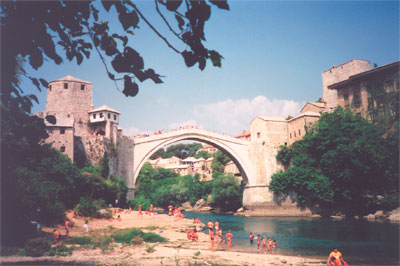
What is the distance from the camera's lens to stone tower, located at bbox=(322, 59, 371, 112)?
3403 cm

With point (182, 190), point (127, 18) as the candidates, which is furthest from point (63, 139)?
point (182, 190)

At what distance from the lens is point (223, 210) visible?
Result: 3916 centimetres

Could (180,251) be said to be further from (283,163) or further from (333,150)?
(283,163)

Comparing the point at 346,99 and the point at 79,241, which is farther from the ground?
the point at 346,99

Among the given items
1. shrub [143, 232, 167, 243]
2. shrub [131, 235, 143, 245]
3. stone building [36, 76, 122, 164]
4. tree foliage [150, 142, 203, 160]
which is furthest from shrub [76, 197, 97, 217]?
tree foliage [150, 142, 203, 160]

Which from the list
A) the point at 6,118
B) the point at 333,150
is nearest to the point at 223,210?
the point at 333,150

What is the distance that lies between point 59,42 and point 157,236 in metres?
11.5

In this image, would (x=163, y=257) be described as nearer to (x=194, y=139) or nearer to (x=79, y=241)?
(x=79, y=241)

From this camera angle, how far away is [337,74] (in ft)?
118

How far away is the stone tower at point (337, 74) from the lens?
34.0 metres

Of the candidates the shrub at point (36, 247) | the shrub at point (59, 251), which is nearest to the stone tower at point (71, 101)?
the shrub at point (36, 247)

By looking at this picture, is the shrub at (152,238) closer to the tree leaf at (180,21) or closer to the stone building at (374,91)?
the tree leaf at (180,21)

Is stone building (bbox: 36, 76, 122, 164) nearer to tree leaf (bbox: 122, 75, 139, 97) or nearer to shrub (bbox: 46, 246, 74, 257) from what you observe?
shrub (bbox: 46, 246, 74, 257)

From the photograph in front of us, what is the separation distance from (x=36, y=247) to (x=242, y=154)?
27.4m
